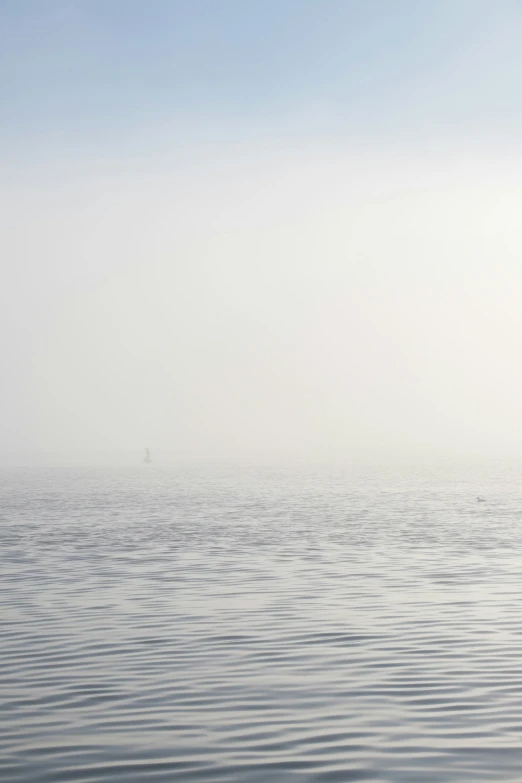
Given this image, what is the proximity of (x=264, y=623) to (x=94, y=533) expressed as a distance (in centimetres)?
2413

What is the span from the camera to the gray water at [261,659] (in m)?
12.5

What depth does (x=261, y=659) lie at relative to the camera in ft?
59.5

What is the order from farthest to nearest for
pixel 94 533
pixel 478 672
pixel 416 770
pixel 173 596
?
pixel 94 533
pixel 173 596
pixel 478 672
pixel 416 770

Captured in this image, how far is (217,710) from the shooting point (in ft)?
48.0

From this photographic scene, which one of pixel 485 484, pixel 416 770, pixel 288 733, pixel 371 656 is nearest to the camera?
pixel 416 770

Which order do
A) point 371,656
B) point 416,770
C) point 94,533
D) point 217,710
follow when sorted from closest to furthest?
point 416,770 → point 217,710 → point 371,656 → point 94,533

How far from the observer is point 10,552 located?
36.6 metres

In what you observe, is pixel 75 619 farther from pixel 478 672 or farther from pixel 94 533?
pixel 94 533

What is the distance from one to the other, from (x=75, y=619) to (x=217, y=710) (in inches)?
334

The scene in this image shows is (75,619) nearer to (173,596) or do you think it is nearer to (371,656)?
(173,596)

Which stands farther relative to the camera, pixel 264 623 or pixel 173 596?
pixel 173 596

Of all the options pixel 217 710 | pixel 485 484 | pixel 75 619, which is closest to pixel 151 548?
pixel 75 619

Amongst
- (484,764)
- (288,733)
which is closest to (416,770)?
(484,764)

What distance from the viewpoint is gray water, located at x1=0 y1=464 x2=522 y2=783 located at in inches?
491
